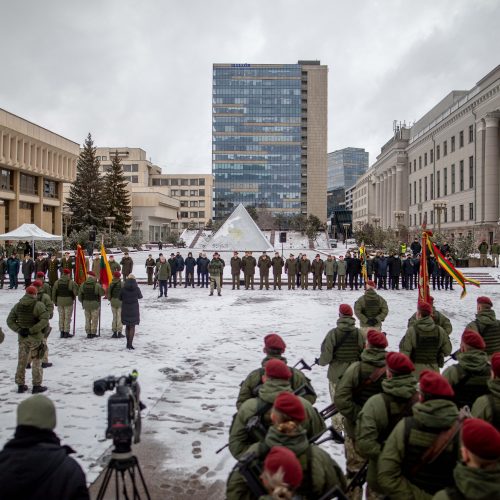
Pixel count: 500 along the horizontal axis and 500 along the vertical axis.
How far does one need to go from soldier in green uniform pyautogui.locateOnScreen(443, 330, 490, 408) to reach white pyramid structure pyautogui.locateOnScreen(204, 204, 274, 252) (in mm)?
27324

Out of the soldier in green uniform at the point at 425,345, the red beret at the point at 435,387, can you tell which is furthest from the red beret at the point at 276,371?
the soldier in green uniform at the point at 425,345

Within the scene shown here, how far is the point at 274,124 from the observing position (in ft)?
411

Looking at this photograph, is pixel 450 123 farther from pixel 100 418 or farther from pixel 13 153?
pixel 100 418

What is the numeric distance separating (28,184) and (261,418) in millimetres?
52993

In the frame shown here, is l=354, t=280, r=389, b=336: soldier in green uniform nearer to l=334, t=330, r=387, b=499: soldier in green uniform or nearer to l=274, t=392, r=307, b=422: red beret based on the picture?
l=334, t=330, r=387, b=499: soldier in green uniform

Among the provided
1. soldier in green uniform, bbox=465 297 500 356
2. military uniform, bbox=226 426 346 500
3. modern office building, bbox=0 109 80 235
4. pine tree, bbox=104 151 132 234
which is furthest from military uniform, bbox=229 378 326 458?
pine tree, bbox=104 151 132 234

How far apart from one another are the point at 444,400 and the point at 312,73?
432 feet

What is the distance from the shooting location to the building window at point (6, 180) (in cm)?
4484

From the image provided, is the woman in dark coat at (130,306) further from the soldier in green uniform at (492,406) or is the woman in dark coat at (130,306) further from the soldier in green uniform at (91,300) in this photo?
the soldier in green uniform at (492,406)

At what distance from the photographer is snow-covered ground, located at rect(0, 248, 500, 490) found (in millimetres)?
5594

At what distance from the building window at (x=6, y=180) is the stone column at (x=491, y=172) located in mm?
47146

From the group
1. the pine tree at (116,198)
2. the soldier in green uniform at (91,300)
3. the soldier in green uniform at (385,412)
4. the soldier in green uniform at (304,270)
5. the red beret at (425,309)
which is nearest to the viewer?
the soldier in green uniform at (385,412)

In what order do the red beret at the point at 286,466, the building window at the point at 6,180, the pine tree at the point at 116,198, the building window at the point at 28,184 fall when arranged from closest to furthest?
1. the red beret at the point at 286,466
2. the building window at the point at 6,180
3. the building window at the point at 28,184
4. the pine tree at the point at 116,198

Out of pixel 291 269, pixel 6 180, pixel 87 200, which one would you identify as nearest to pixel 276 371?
pixel 291 269
